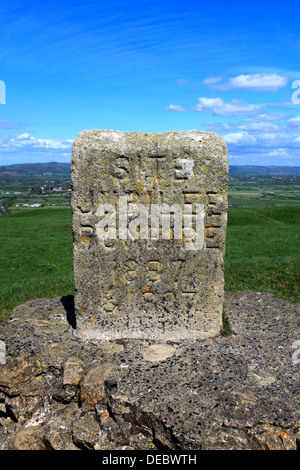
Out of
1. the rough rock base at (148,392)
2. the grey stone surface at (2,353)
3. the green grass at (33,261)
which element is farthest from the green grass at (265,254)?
the grey stone surface at (2,353)

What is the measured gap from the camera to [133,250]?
20.6ft

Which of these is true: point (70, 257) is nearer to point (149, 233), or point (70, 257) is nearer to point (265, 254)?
point (265, 254)

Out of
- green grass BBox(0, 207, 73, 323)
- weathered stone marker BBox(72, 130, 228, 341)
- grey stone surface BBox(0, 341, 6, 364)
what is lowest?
green grass BBox(0, 207, 73, 323)

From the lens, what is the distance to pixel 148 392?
4855 millimetres

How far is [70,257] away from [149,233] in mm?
13044

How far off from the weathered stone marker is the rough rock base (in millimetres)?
502

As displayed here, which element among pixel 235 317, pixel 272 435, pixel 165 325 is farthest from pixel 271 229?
pixel 272 435

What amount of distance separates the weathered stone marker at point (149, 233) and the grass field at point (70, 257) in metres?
3.27

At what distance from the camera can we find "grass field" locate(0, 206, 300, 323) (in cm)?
1056

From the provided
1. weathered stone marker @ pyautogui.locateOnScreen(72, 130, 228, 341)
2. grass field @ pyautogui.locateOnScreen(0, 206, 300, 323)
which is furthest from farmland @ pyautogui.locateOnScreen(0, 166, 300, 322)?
weathered stone marker @ pyautogui.locateOnScreen(72, 130, 228, 341)

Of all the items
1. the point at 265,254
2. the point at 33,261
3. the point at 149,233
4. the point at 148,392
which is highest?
the point at 149,233

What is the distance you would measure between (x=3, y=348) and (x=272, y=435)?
4.48m

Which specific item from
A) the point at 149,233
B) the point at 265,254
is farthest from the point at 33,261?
the point at 149,233

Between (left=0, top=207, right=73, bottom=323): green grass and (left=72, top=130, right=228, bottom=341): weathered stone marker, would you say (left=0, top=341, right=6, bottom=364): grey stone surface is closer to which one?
(left=72, top=130, right=228, bottom=341): weathered stone marker
